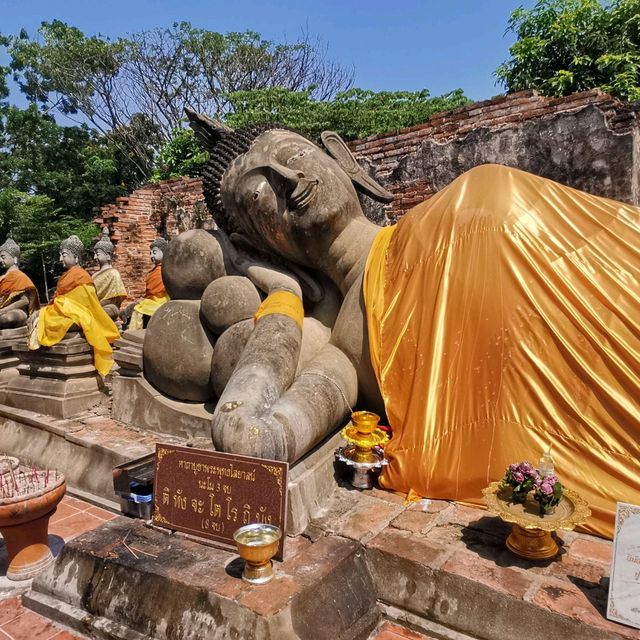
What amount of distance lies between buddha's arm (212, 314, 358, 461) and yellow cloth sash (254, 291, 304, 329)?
2.2 inches

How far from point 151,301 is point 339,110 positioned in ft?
29.7

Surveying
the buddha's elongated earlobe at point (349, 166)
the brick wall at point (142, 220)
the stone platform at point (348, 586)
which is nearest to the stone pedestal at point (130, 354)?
the stone platform at point (348, 586)

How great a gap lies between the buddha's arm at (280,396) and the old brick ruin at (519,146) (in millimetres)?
4457

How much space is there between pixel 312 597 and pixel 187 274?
2.37 m

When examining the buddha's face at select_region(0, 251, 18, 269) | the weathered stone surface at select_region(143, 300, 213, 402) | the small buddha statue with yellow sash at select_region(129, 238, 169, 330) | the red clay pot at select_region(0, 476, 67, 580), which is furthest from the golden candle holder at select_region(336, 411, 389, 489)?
the buddha's face at select_region(0, 251, 18, 269)

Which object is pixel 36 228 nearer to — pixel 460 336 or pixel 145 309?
pixel 145 309

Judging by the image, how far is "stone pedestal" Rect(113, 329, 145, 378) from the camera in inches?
152

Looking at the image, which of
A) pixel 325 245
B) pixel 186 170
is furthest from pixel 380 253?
pixel 186 170

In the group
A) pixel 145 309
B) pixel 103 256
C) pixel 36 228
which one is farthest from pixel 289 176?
pixel 36 228

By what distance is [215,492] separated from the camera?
2.32 meters

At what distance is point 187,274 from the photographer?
376cm

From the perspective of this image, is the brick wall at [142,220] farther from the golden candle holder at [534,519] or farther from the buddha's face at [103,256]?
the golden candle holder at [534,519]

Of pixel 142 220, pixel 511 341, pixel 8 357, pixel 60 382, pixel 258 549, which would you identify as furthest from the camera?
pixel 142 220

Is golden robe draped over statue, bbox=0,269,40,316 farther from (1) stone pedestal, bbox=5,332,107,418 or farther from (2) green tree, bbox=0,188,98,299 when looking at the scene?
(2) green tree, bbox=0,188,98,299
